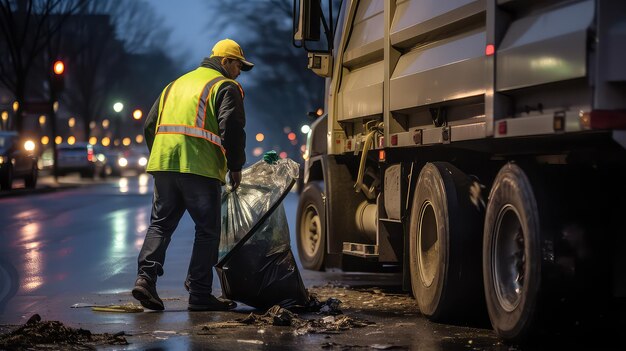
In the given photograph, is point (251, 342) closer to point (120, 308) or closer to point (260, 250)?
point (260, 250)

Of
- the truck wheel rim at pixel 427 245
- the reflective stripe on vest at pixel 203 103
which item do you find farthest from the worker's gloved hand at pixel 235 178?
the truck wheel rim at pixel 427 245

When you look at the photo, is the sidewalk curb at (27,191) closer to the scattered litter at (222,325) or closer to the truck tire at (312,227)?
the truck tire at (312,227)

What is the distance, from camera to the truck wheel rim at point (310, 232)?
38.6ft

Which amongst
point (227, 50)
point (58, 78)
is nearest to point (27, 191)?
point (58, 78)

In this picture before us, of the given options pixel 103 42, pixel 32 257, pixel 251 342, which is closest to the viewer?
pixel 251 342

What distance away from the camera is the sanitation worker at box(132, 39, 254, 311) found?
8.52 metres

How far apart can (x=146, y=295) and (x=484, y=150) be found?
2561 mm

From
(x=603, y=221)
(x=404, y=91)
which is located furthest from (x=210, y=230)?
(x=603, y=221)

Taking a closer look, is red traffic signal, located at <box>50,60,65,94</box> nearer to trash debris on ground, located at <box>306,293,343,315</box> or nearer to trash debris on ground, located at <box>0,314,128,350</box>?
trash debris on ground, located at <box>306,293,343,315</box>

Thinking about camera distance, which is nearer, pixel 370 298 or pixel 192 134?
pixel 192 134

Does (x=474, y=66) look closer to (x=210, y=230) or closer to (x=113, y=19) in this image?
(x=210, y=230)

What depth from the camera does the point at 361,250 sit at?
32.0ft

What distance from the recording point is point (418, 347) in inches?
263

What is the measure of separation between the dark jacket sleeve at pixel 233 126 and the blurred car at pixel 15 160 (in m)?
23.7
